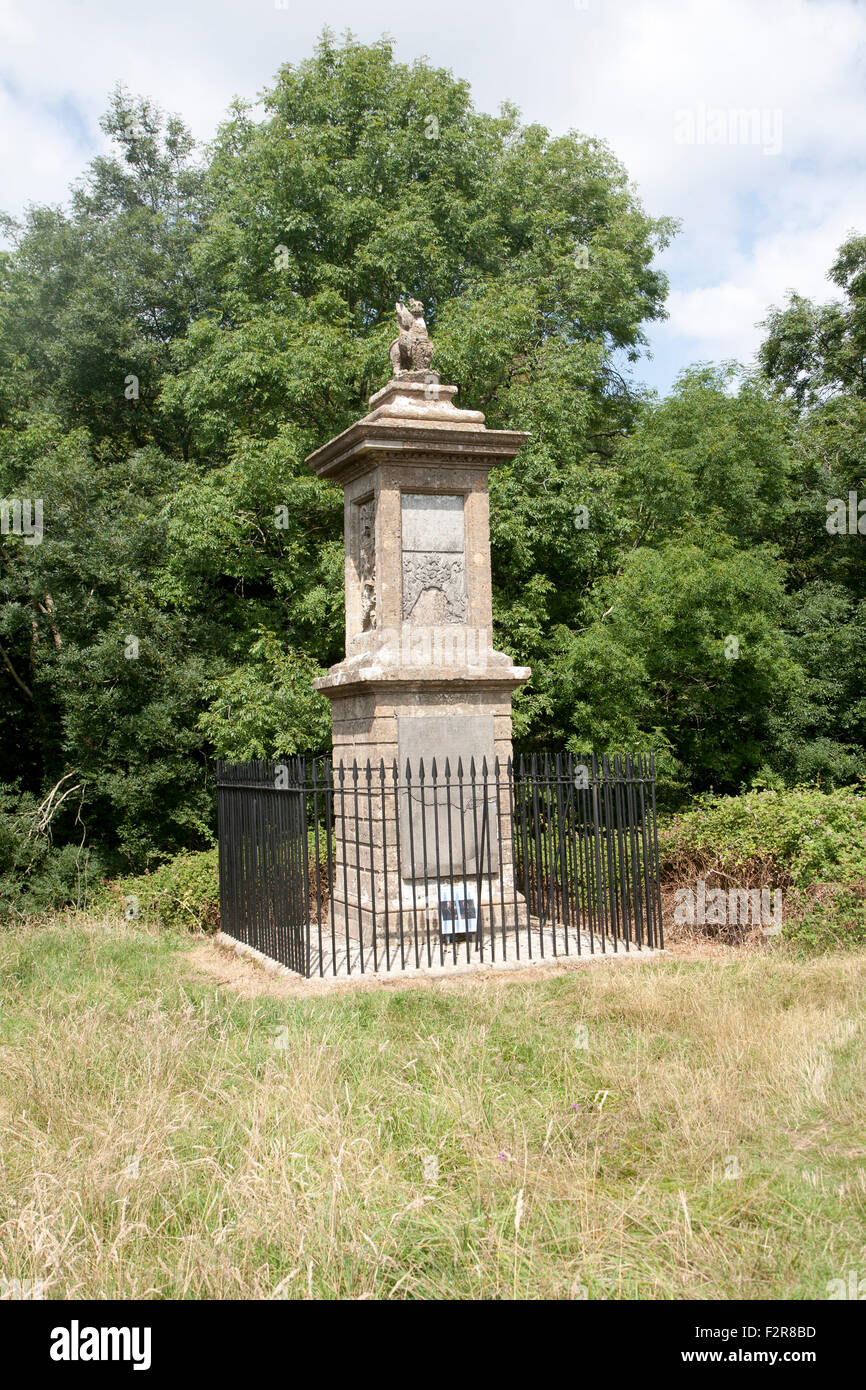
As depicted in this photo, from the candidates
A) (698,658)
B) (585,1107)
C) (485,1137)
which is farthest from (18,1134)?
(698,658)

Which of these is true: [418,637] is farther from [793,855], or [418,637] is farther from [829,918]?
[829,918]

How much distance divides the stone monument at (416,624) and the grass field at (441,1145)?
2.51 m

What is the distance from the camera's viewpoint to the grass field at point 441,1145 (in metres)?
3.20

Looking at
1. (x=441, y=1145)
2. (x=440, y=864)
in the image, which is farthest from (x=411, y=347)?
(x=441, y=1145)

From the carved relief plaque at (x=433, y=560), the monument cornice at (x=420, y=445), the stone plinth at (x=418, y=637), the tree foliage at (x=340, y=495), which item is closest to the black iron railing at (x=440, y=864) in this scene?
the stone plinth at (x=418, y=637)

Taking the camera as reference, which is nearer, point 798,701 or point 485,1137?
point 485,1137

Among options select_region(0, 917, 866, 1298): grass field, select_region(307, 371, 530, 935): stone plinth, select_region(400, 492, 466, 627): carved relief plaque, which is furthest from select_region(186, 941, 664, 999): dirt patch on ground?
select_region(400, 492, 466, 627): carved relief plaque

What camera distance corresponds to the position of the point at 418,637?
8.90 metres

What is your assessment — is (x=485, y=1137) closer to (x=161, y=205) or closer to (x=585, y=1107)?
(x=585, y=1107)

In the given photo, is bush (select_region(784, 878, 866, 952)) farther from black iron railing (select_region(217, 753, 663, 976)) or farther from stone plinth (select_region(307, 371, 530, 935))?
stone plinth (select_region(307, 371, 530, 935))

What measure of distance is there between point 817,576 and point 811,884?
1222 cm

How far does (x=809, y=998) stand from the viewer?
616cm

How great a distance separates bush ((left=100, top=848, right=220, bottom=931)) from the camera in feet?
41.0

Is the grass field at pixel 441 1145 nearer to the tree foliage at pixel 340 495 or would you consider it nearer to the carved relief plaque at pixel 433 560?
the carved relief plaque at pixel 433 560
